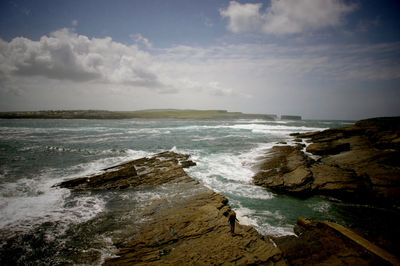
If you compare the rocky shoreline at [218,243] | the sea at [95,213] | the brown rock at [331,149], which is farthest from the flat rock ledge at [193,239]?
the brown rock at [331,149]

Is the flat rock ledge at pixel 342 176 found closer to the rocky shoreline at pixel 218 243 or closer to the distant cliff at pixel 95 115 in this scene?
the rocky shoreline at pixel 218 243

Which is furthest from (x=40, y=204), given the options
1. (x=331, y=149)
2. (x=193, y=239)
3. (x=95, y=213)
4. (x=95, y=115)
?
(x=95, y=115)

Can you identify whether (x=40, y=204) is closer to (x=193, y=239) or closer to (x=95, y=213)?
(x=95, y=213)

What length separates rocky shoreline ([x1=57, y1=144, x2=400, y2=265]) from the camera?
435cm

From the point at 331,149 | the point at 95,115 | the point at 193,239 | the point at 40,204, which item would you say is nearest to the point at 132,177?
the point at 40,204

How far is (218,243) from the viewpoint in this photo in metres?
4.80

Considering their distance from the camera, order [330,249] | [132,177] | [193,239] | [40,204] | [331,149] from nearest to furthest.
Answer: [330,249] < [193,239] < [40,204] < [132,177] < [331,149]

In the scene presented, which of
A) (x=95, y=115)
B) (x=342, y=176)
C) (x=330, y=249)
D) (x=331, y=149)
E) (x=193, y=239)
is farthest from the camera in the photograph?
(x=95, y=115)

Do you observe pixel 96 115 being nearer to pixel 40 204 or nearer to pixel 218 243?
pixel 40 204

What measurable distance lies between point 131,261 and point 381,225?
985cm

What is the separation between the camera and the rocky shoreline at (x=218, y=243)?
435cm

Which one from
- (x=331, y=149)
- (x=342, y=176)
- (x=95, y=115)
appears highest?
(x=95, y=115)

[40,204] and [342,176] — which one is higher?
[342,176]

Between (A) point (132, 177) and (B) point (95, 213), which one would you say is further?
(A) point (132, 177)
